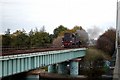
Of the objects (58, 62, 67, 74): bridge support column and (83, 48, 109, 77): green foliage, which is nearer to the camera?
(83, 48, 109, 77): green foliage

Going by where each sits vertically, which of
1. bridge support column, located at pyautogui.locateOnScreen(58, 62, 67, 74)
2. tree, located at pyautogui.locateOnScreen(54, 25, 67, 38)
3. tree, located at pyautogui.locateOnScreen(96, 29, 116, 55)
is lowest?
bridge support column, located at pyautogui.locateOnScreen(58, 62, 67, 74)

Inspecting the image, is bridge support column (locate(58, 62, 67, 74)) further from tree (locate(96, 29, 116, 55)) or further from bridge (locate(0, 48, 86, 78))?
bridge (locate(0, 48, 86, 78))

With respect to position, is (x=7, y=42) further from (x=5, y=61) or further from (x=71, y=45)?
(x=5, y=61)

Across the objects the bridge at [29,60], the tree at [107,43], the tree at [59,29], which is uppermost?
the tree at [59,29]

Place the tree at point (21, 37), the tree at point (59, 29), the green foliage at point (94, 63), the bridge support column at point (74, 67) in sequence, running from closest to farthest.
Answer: the green foliage at point (94, 63)
the bridge support column at point (74, 67)
the tree at point (21, 37)
the tree at point (59, 29)

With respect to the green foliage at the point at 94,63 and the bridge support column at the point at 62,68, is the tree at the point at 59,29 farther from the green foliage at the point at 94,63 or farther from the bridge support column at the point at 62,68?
the green foliage at the point at 94,63

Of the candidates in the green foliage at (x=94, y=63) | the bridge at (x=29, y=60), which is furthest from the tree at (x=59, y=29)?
the bridge at (x=29, y=60)

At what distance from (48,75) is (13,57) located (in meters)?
17.5

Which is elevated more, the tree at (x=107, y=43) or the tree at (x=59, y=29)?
the tree at (x=59, y=29)

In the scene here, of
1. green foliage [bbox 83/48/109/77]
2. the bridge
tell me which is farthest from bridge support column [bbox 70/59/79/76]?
the bridge

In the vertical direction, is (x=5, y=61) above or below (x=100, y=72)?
above

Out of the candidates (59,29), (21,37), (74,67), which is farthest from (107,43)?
(59,29)

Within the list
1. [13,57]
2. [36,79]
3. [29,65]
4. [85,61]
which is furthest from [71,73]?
[13,57]

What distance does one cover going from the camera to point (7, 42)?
28984 mm
